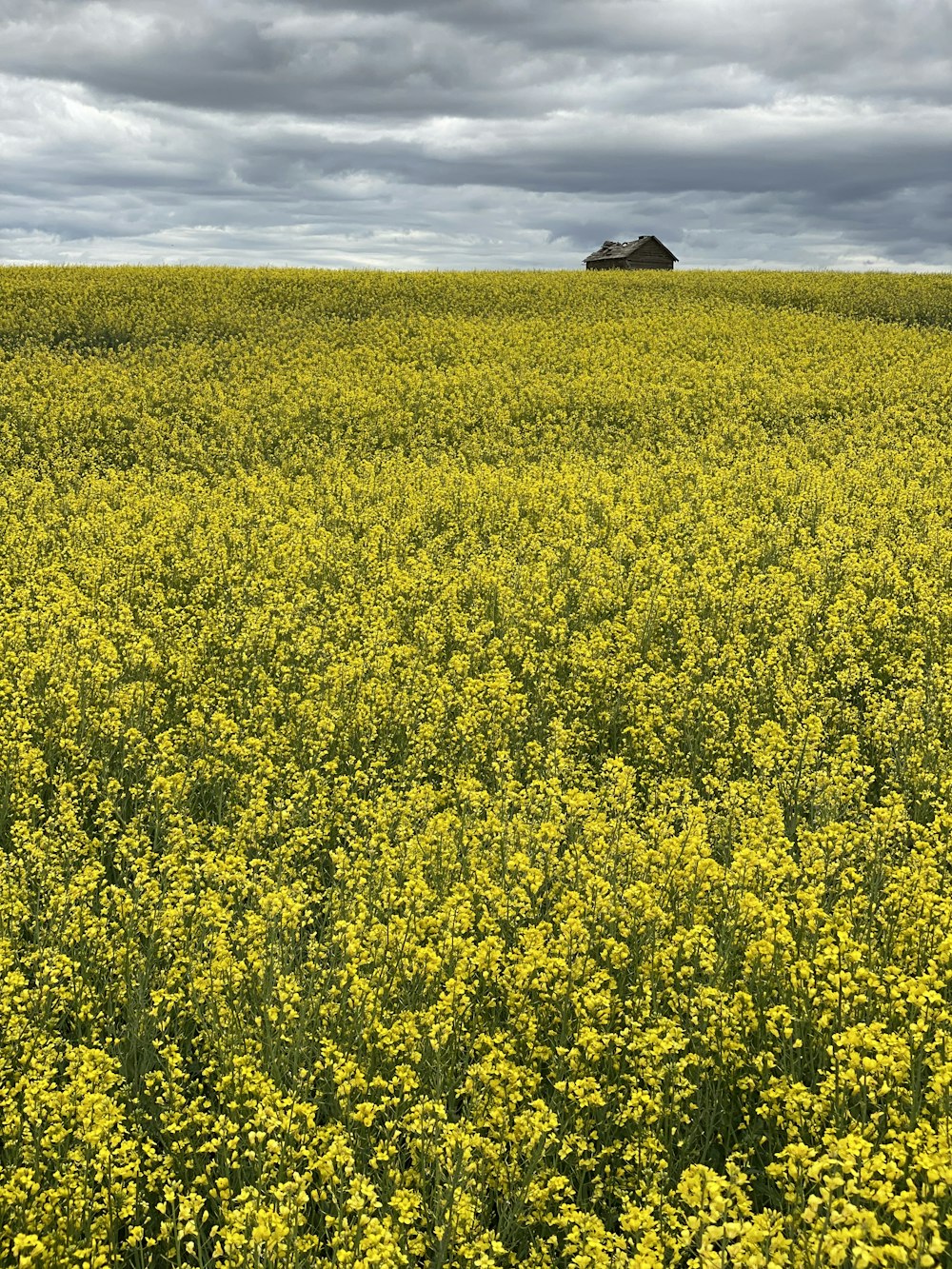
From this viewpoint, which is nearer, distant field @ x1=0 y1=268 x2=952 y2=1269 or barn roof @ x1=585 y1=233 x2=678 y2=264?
distant field @ x1=0 y1=268 x2=952 y2=1269

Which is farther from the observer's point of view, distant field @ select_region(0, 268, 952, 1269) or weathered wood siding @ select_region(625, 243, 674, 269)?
weathered wood siding @ select_region(625, 243, 674, 269)

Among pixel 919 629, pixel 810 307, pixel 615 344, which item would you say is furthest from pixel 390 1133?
pixel 810 307

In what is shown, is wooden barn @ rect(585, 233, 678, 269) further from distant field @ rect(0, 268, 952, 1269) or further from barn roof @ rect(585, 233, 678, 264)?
distant field @ rect(0, 268, 952, 1269)

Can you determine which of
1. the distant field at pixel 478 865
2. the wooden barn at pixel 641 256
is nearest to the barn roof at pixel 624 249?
the wooden barn at pixel 641 256

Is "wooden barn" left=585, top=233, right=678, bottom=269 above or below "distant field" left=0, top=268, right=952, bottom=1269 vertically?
above

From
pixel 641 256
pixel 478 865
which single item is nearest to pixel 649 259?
pixel 641 256

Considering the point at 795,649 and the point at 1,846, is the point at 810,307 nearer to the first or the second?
the point at 795,649

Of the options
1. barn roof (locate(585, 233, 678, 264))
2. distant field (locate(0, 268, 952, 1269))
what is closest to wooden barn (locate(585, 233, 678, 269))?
barn roof (locate(585, 233, 678, 264))

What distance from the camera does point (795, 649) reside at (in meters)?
9.26

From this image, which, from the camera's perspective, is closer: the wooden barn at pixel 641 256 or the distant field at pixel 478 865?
the distant field at pixel 478 865

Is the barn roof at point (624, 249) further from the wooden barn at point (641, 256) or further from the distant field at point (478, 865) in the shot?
the distant field at point (478, 865)

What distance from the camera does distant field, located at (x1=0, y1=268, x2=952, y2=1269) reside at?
139 inches

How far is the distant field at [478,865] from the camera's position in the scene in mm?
3521

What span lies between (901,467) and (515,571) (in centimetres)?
900
